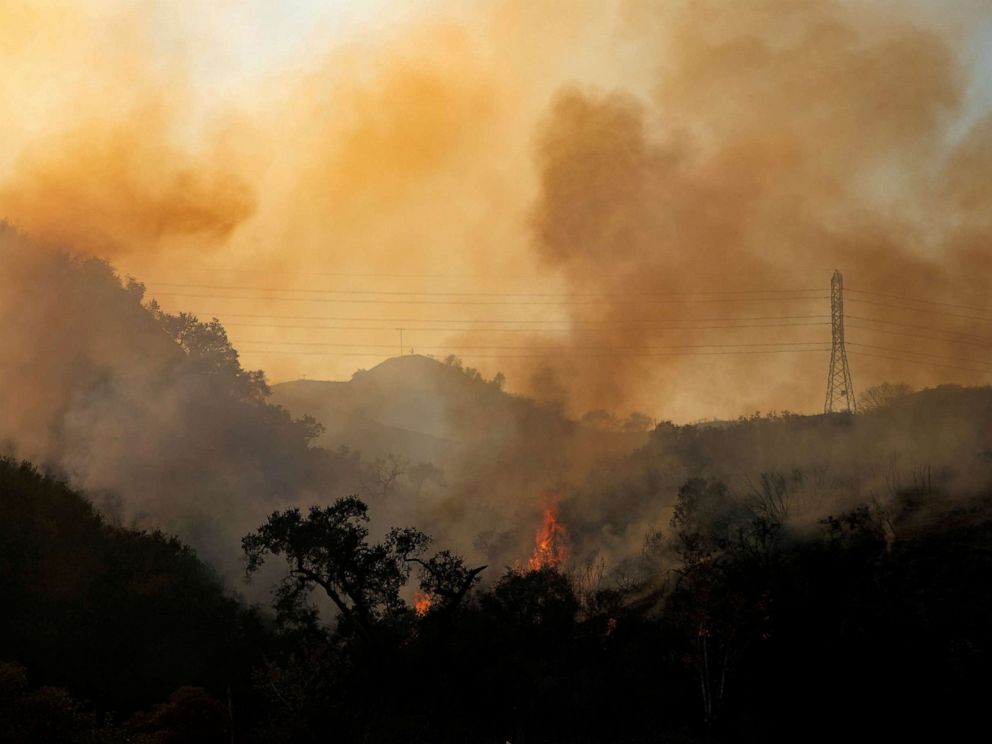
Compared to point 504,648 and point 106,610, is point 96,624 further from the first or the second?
point 504,648

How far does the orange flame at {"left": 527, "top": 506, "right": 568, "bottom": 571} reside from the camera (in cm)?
10156

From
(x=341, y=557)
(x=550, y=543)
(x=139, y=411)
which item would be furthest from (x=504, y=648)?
(x=139, y=411)

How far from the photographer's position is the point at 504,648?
63.0 metres

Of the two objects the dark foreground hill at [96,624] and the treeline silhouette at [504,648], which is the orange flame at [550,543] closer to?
the treeline silhouette at [504,648]

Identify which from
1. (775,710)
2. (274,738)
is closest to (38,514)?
(274,738)

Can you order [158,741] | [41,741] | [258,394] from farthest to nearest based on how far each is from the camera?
[258,394] < [158,741] < [41,741]

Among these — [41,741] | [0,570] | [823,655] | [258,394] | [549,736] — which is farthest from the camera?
[258,394]

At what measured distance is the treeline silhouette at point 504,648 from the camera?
55531 millimetres

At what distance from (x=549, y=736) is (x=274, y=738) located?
45.3ft

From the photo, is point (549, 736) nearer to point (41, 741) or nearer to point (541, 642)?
point (541, 642)

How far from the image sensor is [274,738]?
175ft

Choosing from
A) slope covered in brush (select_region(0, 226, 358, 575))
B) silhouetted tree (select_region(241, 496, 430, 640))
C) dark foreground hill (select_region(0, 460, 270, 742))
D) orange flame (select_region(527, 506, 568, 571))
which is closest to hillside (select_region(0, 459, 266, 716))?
dark foreground hill (select_region(0, 460, 270, 742))

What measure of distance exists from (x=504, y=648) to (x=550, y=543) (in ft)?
142

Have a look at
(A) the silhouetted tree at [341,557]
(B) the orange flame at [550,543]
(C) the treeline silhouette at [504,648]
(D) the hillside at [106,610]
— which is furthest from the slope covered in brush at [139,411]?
(A) the silhouetted tree at [341,557]
